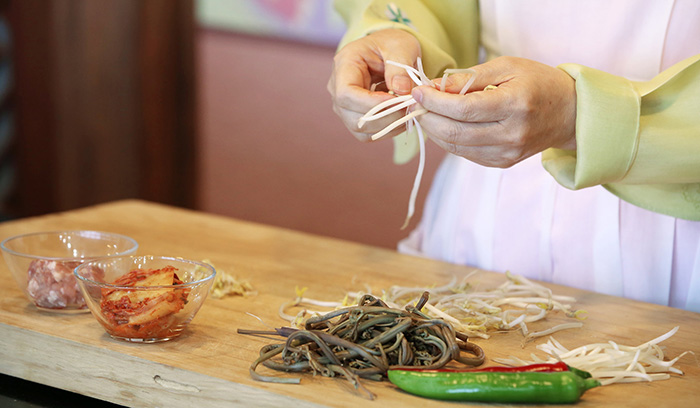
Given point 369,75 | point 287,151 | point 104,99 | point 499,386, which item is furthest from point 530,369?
point 104,99

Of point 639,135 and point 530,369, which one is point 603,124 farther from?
point 530,369

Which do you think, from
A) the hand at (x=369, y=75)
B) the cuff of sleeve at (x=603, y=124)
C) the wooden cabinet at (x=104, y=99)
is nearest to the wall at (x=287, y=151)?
the wooden cabinet at (x=104, y=99)

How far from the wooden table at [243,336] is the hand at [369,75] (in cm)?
33

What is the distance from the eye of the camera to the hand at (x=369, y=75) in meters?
1.19

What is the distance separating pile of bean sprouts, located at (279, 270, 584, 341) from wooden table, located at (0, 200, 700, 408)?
25 mm

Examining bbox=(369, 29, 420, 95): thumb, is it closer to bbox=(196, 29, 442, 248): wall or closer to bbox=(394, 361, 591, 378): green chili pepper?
bbox=(394, 361, 591, 378): green chili pepper

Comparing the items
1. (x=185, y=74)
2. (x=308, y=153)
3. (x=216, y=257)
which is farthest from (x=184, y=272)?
(x=185, y=74)

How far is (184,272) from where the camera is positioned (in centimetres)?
116

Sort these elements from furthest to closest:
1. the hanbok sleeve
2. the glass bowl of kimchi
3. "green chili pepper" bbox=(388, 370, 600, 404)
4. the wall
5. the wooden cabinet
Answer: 1. the wooden cabinet
2. the wall
3. the hanbok sleeve
4. the glass bowl of kimchi
5. "green chili pepper" bbox=(388, 370, 600, 404)

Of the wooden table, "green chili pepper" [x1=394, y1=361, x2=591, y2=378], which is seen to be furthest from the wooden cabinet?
"green chili pepper" [x1=394, y1=361, x2=591, y2=378]

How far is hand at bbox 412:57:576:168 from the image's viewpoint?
1.05 m

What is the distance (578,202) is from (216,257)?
0.74 m

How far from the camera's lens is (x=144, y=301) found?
1.02 meters

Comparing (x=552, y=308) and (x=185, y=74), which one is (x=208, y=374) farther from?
(x=185, y=74)
